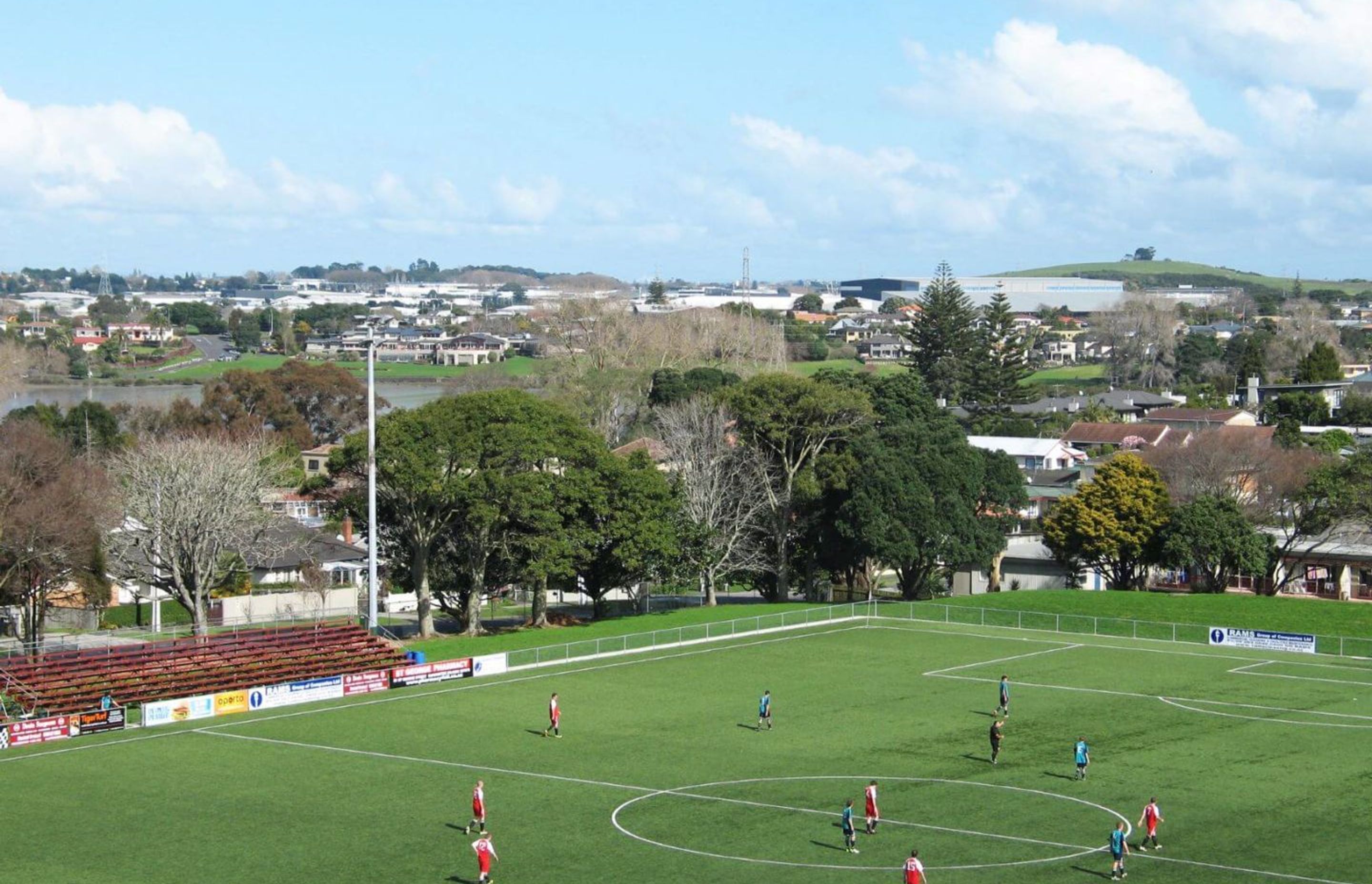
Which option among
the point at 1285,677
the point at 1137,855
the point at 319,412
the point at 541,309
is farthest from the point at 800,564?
the point at 541,309

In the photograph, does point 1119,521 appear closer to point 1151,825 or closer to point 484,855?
point 1151,825

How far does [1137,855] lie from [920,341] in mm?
123467

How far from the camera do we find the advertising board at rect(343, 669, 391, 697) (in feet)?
180

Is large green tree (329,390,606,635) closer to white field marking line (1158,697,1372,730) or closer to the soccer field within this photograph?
the soccer field

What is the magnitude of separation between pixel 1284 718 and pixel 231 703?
3382cm

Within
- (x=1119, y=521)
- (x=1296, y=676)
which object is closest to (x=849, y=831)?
(x=1296, y=676)

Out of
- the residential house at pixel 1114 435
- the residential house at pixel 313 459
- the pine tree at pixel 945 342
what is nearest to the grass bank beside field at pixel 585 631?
the residential house at pixel 313 459

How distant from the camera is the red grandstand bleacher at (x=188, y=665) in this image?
51.7 meters

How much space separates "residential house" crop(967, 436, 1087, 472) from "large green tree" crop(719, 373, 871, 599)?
137ft

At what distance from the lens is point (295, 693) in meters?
53.4

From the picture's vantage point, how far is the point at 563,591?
3280 inches

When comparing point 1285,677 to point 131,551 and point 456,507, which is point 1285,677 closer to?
point 456,507

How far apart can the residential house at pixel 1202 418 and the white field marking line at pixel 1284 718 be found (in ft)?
261

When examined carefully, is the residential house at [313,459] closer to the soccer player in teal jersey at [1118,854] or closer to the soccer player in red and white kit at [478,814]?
the soccer player in red and white kit at [478,814]
